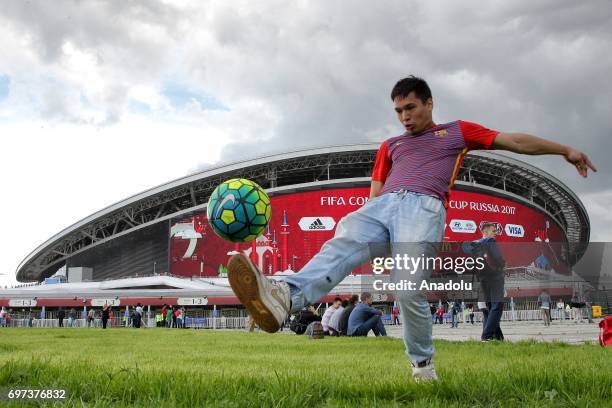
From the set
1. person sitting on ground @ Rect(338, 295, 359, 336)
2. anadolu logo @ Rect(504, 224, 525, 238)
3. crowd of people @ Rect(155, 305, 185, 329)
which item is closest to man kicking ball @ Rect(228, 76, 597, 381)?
person sitting on ground @ Rect(338, 295, 359, 336)

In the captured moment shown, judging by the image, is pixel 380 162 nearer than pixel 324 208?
Yes

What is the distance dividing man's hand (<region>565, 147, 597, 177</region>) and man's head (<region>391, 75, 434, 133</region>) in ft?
3.12

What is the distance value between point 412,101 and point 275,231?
4790cm

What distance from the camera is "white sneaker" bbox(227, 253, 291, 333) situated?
3.04m

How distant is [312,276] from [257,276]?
1.44ft

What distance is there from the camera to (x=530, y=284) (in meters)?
47.7

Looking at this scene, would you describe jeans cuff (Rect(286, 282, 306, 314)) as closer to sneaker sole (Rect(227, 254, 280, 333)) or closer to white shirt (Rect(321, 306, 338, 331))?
sneaker sole (Rect(227, 254, 280, 333))

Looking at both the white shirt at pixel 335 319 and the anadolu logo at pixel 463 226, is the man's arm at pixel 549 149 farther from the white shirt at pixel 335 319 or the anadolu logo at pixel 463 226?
the anadolu logo at pixel 463 226

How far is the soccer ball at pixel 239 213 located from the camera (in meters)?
7.08

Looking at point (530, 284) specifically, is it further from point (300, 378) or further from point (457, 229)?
point (300, 378)

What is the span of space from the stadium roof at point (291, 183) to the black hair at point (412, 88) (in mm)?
49732

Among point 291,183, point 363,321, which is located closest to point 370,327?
point 363,321

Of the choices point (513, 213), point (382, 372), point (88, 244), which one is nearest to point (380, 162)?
point (382, 372)

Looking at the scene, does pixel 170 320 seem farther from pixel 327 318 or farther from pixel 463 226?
pixel 463 226
